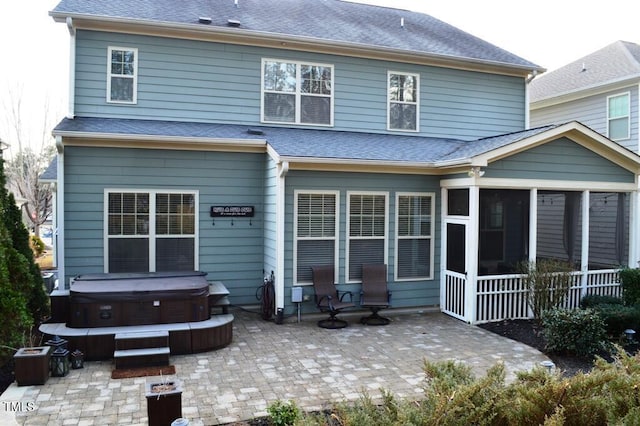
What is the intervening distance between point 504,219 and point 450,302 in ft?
6.43

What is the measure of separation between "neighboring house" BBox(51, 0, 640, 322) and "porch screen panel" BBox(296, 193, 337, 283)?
3 cm

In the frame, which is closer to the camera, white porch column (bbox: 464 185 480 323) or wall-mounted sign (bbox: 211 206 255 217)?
white porch column (bbox: 464 185 480 323)

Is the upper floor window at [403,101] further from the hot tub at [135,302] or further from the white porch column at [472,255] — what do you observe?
the hot tub at [135,302]

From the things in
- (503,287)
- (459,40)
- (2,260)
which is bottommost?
(503,287)

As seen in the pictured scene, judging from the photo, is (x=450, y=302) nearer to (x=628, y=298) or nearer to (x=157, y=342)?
(x=628, y=298)

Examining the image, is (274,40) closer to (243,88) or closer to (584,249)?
(243,88)

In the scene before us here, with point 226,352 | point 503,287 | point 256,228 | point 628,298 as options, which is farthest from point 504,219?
point 226,352

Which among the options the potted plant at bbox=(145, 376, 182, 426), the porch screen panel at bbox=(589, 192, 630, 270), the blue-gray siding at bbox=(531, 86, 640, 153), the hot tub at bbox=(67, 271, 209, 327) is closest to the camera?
the potted plant at bbox=(145, 376, 182, 426)

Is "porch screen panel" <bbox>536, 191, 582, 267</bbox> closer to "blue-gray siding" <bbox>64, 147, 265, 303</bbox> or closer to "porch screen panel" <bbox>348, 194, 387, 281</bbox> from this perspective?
"porch screen panel" <bbox>348, 194, 387, 281</bbox>

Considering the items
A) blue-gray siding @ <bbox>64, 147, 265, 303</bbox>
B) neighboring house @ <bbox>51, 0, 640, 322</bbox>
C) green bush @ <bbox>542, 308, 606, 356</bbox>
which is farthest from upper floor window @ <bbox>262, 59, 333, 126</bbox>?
green bush @ <bbox>542, 308, 606, 356</bbox>

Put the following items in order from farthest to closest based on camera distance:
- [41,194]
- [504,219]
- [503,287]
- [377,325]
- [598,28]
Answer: [598,28], [41,194], [504,219], [503,287], [377,325]

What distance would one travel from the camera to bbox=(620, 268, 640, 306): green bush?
28.1ft

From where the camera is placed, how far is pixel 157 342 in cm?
624

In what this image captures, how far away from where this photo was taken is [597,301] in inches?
336
